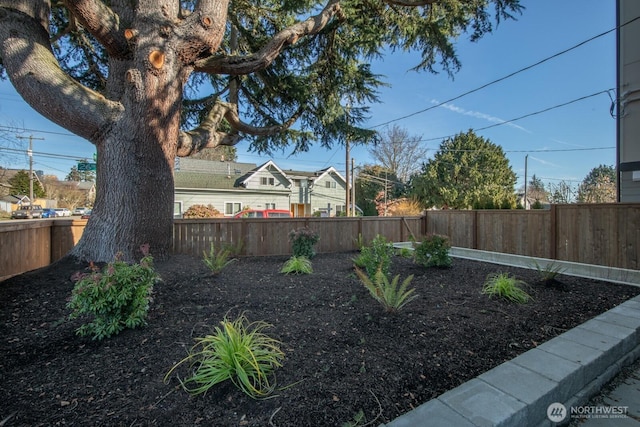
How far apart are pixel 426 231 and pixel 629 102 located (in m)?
5.31

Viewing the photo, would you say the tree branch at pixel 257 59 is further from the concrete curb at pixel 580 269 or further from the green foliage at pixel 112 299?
the concrete curb at pixel 580 269

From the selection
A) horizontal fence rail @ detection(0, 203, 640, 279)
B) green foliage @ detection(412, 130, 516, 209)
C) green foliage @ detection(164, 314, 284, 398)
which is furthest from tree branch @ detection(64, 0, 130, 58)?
green foliage @ detection(412, 130, 516, 209)

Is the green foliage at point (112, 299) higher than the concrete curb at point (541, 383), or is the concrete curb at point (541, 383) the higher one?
the green foliage at point (112, 299)

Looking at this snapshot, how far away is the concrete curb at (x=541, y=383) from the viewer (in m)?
1.39

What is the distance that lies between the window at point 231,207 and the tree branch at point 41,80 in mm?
14821

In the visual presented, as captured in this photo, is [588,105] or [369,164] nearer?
[588,105]

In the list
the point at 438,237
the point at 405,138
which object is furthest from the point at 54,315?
the point at 405,138

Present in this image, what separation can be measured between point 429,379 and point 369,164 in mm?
26792

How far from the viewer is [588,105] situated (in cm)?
941

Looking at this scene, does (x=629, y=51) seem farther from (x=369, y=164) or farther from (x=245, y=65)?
(x=369, y=164)

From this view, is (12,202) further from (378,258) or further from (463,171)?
(463,171)

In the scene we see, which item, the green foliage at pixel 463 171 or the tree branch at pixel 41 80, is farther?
the green foliage at pixel 463 171

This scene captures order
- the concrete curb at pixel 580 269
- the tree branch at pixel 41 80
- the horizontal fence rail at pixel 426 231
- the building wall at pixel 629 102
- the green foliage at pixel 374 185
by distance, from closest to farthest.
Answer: the tree branch at pixel 41 80
the concrete curb at pixel 580 269
the horizontal fence rail at pixel 426 231
the building wall at pixel 629 102
the green foliage at pixel 374 185

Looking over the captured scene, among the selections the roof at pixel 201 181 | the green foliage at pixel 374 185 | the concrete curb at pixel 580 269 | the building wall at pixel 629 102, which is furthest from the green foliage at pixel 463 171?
the concrete curb at pixel 580 269
